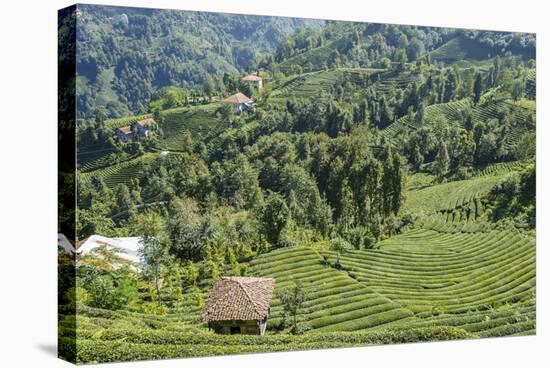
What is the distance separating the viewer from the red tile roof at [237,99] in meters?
14.2

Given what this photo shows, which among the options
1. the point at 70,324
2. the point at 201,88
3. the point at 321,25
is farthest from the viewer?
the point at 321,25

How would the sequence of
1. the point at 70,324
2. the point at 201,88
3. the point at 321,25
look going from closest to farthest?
the point at 70,324 < the point at 201,88 < the point at 321,25

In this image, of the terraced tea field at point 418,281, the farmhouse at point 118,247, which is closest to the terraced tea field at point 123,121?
the farmhouse at point 118,247

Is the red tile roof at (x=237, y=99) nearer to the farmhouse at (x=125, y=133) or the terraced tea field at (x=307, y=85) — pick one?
the terraced tea field at (x=307, y=85)

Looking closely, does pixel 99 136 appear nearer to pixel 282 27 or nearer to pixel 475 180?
pixel 282 27

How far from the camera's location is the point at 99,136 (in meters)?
13.0

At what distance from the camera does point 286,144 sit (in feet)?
48.0

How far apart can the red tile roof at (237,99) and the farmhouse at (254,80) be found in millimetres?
252

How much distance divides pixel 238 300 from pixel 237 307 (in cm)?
13

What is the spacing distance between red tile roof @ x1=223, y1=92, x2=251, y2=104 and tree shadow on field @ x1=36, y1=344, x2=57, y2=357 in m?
4.37

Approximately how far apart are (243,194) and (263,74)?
1917 millimetres

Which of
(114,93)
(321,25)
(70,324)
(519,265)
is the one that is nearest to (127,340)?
(70,324)

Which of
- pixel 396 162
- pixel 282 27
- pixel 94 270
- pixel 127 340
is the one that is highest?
pixel 282 27

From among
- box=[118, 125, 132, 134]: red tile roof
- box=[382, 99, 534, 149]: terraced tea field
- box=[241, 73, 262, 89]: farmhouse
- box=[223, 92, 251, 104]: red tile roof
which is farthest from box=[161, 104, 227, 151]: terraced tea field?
box=[382, 99, 534, 149]: terraced tea field
